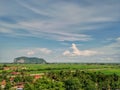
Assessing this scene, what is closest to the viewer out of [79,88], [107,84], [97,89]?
[79,88]

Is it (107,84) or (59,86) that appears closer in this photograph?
(59,86)

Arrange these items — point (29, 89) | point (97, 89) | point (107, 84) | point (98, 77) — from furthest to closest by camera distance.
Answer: point (98, 77), point (107, 84), point (97, 89), point (29, 89)

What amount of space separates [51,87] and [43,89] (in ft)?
9.23

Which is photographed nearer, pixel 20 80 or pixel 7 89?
pixel 7 89

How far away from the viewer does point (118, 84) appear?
90.5 metres

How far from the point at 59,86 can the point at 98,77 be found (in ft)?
195

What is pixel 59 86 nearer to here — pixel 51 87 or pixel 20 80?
pixel 51 87

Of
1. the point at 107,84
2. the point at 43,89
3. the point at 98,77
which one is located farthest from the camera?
the point at 98,77

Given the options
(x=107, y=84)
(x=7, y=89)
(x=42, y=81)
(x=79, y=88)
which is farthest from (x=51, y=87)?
(x=107, y=84)

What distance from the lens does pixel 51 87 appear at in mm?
53344

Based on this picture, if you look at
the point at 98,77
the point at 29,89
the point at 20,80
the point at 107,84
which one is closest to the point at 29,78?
the point at 20,80

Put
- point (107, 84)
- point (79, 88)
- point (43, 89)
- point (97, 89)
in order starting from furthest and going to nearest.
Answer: point (107, 84), point (97, 89), point (79, 88), point (43, 89)

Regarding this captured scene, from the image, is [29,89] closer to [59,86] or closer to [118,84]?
[59,86]

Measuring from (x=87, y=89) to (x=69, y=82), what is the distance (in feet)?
22.6
